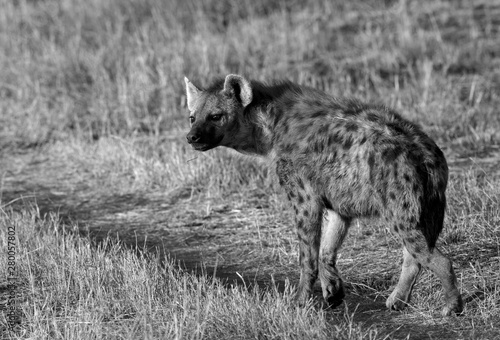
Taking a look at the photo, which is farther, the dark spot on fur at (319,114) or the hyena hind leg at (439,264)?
the dark spot on fur at (319,114)

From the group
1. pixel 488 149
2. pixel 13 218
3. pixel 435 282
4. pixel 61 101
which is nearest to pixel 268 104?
pixel 435 282

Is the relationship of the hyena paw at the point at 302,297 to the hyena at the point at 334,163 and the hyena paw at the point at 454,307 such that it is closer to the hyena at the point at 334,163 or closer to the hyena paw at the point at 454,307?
the hyena at the point at 334,163

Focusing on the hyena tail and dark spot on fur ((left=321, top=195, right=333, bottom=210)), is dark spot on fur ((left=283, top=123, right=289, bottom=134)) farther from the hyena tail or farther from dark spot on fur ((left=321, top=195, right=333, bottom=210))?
the hyena tail

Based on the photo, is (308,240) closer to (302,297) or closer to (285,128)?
(302,297)

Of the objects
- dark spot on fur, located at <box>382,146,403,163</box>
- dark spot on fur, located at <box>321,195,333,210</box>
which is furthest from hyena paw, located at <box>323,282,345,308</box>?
dark spot on fur, located at <box>382,146,403,163</box>

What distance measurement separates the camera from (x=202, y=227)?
253 inches

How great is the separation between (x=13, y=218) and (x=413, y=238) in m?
2.88

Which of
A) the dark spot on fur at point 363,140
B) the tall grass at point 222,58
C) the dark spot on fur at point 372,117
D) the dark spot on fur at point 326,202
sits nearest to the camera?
the dark spot on fur at point 363,140

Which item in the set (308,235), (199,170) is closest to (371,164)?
(308,235)

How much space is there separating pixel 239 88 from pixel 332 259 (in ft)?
3.91

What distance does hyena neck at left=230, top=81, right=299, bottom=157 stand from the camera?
543 cm

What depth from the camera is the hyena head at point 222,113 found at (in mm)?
5461

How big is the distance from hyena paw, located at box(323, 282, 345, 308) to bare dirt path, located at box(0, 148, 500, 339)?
0.05 metres

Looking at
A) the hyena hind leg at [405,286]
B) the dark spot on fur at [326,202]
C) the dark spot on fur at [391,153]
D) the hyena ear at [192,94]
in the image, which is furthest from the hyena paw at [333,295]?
the hyena ear at [192,94]
